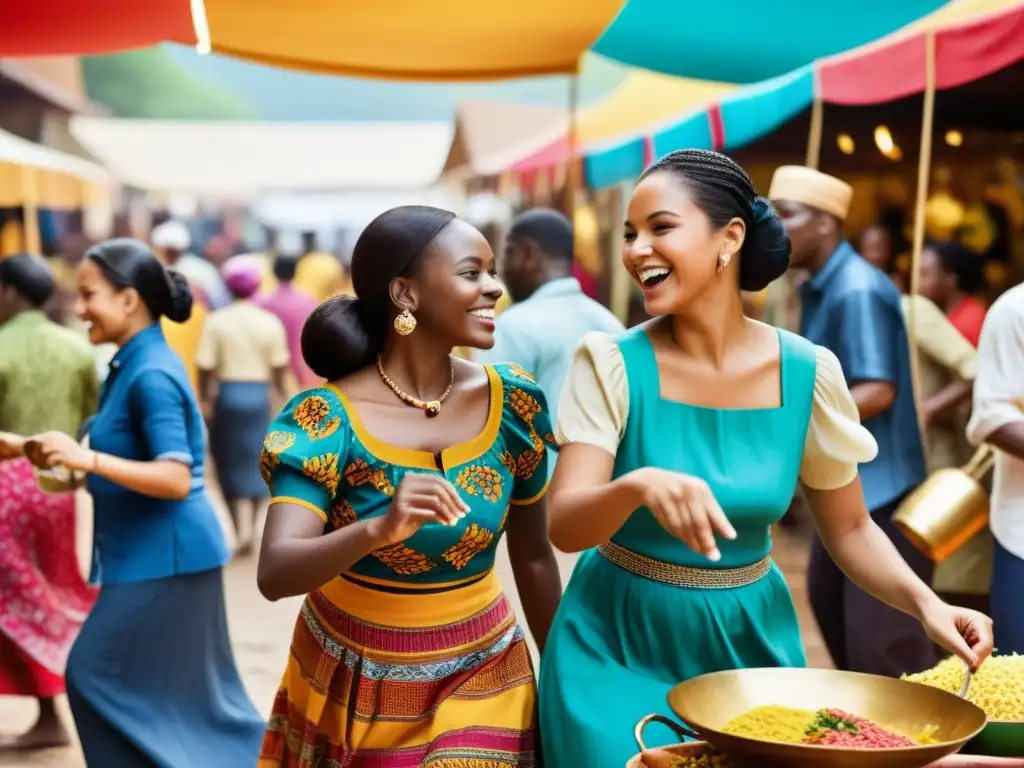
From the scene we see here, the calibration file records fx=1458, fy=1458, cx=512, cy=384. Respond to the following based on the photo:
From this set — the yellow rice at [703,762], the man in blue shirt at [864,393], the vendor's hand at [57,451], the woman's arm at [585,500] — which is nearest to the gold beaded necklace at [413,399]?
the woman's arm at [585,500]

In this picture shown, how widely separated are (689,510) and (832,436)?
0.87 metres

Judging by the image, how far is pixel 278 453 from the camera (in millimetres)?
2879

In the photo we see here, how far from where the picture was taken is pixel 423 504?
2.38 metres

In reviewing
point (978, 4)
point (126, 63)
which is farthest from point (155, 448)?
point (126, 63)

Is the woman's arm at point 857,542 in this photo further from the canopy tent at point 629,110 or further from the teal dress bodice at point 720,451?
the canopy tent at point 629,110

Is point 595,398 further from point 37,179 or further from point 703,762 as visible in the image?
point 37,179

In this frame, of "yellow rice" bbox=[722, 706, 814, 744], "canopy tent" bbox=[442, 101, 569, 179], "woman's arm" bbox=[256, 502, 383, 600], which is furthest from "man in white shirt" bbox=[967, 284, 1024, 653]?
"canopy tent" bbox=[442, 101, 569, 179]

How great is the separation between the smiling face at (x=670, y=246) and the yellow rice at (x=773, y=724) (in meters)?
0.79

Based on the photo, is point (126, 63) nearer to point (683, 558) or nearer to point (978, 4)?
point (978, 4)

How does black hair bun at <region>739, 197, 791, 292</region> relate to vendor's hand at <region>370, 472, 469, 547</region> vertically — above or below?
above

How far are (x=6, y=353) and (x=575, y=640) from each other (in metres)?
3.83

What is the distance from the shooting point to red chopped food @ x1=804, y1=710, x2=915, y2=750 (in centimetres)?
210

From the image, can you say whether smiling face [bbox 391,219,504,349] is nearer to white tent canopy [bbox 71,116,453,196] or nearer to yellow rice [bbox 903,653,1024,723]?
yellow rice [bbox 903,653,1024,723]

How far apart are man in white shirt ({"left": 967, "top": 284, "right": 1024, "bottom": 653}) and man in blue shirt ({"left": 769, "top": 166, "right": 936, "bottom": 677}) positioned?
37.3 inches
